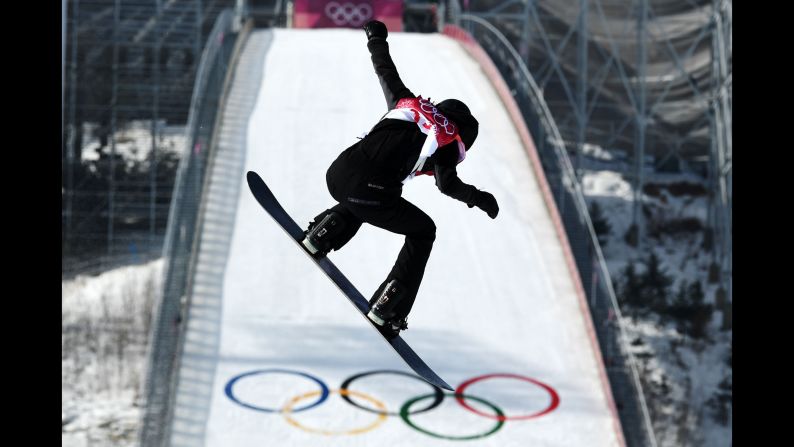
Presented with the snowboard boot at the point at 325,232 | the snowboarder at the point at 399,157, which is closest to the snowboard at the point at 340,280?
the snowboard boot at the point at 325,232

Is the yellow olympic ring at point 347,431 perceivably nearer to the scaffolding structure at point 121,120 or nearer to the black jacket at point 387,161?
the black jacket at point 387,161

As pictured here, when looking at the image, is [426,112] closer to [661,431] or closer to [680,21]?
[661,431]

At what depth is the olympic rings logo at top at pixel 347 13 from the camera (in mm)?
26922

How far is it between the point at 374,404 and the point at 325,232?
7650 millimetres

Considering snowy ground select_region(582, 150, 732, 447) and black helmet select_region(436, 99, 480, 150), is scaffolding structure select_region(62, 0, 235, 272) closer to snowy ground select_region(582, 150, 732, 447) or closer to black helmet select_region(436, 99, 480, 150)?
snowy ground select_region(582, 150, 732, 447)

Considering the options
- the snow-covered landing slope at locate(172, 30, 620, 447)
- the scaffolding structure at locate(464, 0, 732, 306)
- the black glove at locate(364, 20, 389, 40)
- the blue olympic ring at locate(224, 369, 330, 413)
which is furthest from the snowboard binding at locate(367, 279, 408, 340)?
the scaffolding structure at locate(464, 0, 732, 306)

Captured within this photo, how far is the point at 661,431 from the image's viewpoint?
22.0 m

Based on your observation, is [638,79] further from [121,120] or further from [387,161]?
[387,161]

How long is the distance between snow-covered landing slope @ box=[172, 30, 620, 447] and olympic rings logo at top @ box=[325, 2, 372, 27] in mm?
8714

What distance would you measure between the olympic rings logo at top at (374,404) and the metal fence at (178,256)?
30.9 inches

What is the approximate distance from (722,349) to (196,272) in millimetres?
14554
